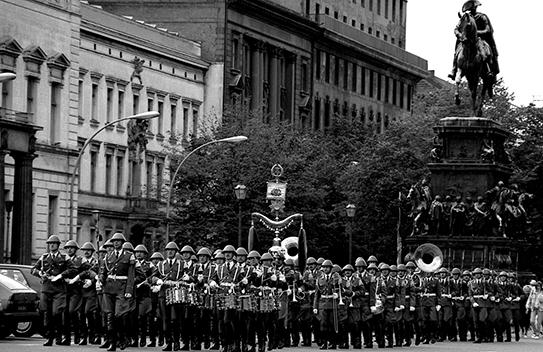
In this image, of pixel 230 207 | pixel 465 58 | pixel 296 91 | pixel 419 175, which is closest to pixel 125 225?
pixel 230 207

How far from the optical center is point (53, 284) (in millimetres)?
39250

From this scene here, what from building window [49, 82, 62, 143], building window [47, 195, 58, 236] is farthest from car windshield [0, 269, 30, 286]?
building window [49, 82, 62, 143]

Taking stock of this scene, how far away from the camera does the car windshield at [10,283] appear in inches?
1662

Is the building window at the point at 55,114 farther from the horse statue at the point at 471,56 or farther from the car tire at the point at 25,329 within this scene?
the car tire at the point at 25,329

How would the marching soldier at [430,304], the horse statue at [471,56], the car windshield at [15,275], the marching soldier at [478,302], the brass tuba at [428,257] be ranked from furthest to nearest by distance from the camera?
the horse statue at [471,56] → the brass tuba at [428,257] → the marching soldier at [478,302] → the marching soldier at [430,304] → the car windshield at [15,275]

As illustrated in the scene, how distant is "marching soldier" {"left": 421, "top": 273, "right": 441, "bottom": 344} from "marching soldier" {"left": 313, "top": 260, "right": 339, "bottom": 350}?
15.7 ft

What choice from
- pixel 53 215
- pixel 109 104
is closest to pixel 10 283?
pixel 53 215

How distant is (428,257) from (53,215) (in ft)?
99.8

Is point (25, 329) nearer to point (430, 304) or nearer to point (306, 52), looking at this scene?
point (430, 304)

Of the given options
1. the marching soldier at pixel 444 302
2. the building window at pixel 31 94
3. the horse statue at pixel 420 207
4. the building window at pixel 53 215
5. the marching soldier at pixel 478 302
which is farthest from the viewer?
the building window at pixel 53 215

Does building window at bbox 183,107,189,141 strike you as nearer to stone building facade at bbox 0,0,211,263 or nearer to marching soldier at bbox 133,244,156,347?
stone building facade at bbox 0,0,211,263

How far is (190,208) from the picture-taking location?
83375mm

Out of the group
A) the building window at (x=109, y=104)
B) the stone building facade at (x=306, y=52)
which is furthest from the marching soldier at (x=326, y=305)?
the stone building facade at (x=306, y=52)

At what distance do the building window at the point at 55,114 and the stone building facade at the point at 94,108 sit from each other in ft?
0.13
